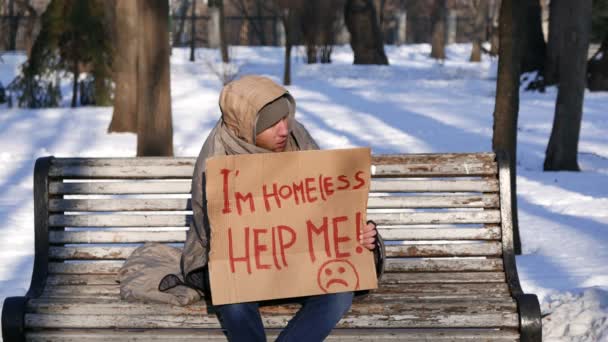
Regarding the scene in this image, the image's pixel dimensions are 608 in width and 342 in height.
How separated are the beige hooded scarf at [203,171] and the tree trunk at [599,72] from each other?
632 inches

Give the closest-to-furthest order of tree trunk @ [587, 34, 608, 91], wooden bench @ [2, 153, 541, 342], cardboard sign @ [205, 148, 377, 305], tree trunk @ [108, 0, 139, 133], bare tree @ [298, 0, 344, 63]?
cardboard sign @ [205, 148, 377, 305]
wooden bench @ [2, 153, 541, 342]
tree trunk @ [108, 0, 139, 133]
tree trunk @ [587, 34, 608, 91]
bare tree @ [298, 0, 344, 63]

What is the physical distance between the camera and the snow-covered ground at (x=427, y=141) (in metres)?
5.83

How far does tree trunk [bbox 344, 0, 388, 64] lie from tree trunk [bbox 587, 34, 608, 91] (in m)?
11.6

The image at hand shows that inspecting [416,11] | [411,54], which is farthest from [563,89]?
[416,11]

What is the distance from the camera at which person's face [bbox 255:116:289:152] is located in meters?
3.87

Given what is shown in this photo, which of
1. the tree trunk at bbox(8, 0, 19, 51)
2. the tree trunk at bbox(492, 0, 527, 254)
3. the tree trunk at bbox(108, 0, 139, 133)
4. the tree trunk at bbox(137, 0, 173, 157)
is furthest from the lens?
the tree trunk at bbox(8, 0, 19, 51)

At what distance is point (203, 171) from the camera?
3.89m

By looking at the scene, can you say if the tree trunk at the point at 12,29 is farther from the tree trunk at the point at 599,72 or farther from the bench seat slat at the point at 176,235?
the bench seat slat at the point at 176,235

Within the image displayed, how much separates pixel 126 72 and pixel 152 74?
17.7 feet

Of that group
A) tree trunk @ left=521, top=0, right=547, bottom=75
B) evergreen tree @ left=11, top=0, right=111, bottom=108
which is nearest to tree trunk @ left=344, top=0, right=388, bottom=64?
tree trunk @ left=521, top=0, right=547, bottom=75

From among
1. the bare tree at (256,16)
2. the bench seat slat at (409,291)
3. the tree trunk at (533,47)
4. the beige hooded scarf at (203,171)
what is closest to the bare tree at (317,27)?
the bare tree at (256,16)

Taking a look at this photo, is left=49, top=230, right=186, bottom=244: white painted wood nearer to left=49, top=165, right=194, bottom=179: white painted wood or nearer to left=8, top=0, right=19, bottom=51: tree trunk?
left=49, top=165, right=194, bottom=179: white painted wood

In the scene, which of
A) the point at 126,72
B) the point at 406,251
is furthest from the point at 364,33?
the point at 406,251

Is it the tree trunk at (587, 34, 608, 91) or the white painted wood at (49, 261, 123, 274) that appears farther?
the tree trunk at (587, 34, 608, 91)
